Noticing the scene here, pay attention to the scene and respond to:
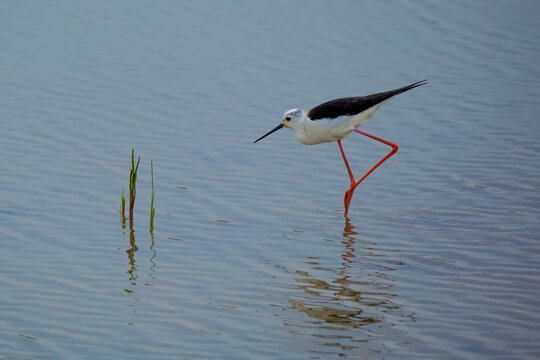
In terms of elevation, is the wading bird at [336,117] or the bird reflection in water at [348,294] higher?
the wading bird at [336,117]

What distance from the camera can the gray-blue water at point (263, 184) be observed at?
5.57m

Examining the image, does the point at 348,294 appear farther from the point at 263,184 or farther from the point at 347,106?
the point at 347,106

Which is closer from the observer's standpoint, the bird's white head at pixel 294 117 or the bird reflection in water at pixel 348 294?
the bird reflection in water at pixel 348 294

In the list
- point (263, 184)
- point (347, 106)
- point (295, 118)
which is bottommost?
point (263, 184)

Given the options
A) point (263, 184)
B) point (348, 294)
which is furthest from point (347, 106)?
point (348, 294)

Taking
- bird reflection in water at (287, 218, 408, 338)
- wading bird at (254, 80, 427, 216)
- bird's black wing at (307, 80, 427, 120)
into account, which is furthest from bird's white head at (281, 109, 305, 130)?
bird reflection in water at (287, 218, 408, 338)

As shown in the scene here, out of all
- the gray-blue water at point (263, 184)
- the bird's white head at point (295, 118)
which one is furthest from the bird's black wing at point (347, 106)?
the gray-blue water at point (263, 184)

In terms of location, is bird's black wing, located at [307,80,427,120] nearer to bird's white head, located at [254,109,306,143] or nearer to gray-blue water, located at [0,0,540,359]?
bird's white head, located at [254,109,306,143]

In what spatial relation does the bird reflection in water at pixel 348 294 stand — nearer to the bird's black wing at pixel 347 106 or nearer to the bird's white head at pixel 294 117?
the bird's black wing at pixel 347 106

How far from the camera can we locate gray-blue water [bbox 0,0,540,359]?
557cm

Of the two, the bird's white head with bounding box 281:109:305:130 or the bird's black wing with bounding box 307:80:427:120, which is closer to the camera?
the bird's black wing with bounding box 307:80:427:120

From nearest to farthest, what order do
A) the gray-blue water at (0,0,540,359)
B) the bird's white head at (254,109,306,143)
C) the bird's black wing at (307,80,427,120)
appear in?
the gray-blue water at (0,0,540,359) < the bird's black wing at (307,80,427,120) < the bird's white head at (254,109,306,143)

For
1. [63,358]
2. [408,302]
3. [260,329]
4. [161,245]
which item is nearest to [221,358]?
[260,329]

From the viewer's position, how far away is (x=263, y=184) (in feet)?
28.1
